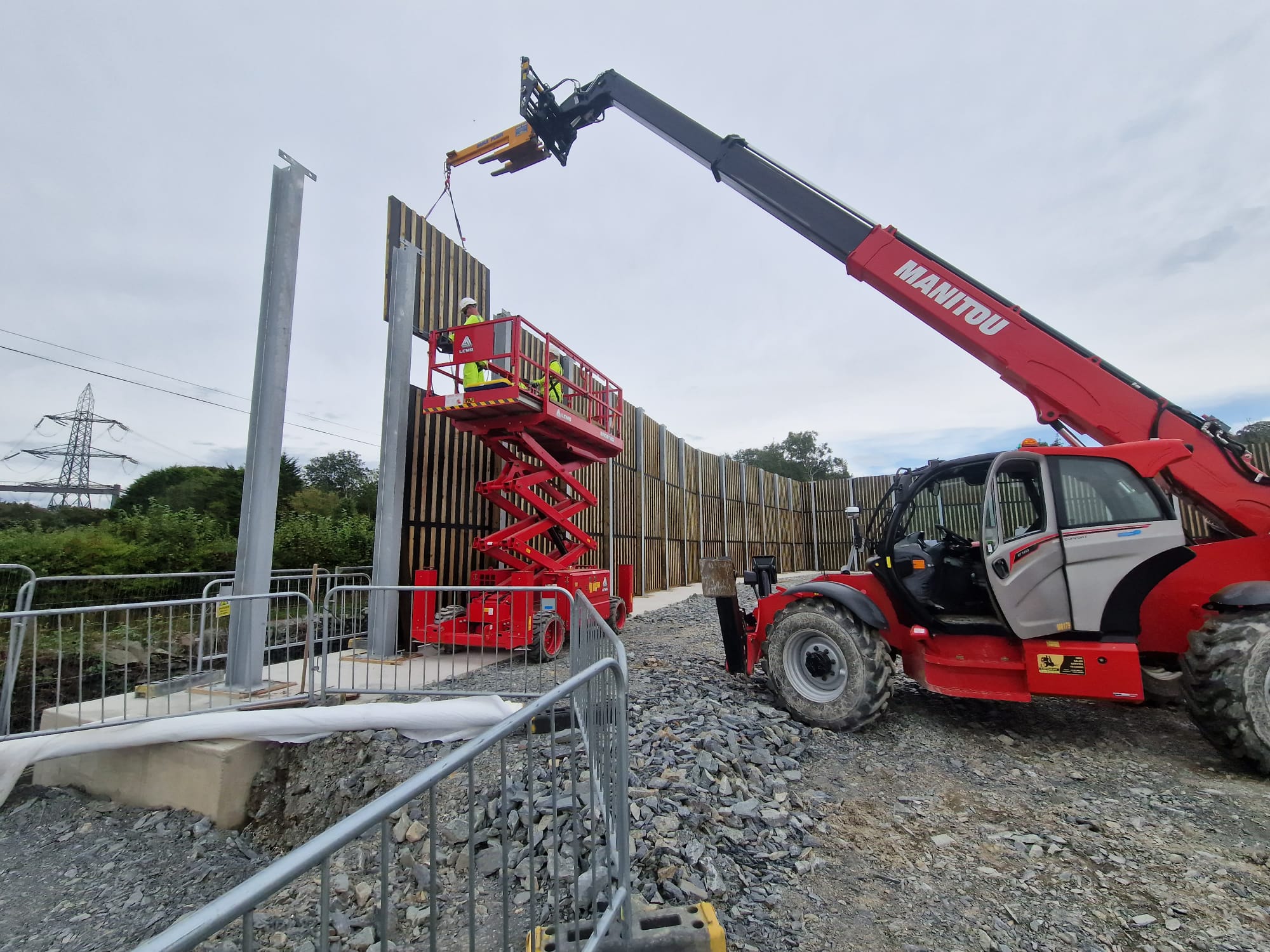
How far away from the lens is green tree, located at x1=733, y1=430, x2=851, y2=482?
61625 mm

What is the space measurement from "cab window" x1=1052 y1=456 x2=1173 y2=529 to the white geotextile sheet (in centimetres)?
444

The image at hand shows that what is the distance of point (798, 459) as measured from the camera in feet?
210

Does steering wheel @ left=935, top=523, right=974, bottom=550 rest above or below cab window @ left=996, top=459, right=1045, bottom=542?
below

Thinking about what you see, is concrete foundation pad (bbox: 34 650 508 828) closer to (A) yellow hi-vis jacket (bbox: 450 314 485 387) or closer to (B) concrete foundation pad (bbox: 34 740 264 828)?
(B) concrete foundation pad (bbox: 34 740 264 828)

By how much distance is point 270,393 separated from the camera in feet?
20.1

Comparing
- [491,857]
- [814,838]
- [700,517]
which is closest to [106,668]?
[491,857]

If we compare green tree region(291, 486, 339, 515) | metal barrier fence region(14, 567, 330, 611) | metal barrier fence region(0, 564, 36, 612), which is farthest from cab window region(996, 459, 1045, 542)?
green tree region(291, 486, 339, 515)

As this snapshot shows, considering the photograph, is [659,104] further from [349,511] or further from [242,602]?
[349,511]

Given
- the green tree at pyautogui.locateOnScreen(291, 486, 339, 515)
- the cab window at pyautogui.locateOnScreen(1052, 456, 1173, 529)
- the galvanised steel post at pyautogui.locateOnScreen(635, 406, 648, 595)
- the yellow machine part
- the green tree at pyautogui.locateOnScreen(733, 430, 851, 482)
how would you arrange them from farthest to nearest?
the green tree at pyautogui.locateOnScreen(733, 430, 851, 482) → the green tree at pyautogui.locateOnScreen(291, 486, 339, 515) → the galvanised steel post at pyautogui.locateOnScreen(635, 406, 648, 595) → the cab window at pyautogui.locateOnScreen(1052, 456, 1173, 529) → the yellow machine part

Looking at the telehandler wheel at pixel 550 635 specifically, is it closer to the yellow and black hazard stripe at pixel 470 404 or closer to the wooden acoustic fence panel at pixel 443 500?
the wooden acoustic fence panel at pixel 443 500

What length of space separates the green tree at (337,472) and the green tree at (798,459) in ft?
116

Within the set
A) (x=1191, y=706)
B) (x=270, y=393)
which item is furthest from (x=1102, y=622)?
(x=270, y=393)

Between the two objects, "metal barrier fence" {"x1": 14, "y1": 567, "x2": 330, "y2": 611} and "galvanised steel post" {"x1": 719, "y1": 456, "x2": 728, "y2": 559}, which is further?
"galvanised steel post" {"x1": 719, "y1": 456, "x2": 728, "y2": 559}

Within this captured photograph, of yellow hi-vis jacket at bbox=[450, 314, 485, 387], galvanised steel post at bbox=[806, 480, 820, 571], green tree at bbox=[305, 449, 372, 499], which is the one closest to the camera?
yellow hi-vis jacket at bbox=[450, 314, 485, 387]
